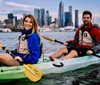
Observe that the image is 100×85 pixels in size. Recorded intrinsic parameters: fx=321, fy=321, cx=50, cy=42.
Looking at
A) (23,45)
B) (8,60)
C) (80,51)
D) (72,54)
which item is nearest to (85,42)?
(80,51)

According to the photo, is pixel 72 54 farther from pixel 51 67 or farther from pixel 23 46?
pixel 23 46

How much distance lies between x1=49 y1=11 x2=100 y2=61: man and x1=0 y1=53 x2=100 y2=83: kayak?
28 centimetres

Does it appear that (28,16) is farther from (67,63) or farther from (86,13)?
(86,13)

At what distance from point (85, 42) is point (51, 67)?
6.55ft

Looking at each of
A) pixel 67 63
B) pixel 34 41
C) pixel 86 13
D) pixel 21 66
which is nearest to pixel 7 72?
pixel 21 66

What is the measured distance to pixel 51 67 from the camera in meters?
8.27

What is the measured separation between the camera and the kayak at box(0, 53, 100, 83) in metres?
7.30

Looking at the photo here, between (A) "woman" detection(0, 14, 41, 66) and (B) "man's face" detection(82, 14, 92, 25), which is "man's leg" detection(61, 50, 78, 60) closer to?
(B) "man's face" detection(82, 14, 92, 25)

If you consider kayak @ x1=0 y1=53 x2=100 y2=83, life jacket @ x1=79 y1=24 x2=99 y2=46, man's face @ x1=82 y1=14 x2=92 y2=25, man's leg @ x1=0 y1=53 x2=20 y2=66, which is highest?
man's face @ x1=82 y1=14 x2=92 y2=25

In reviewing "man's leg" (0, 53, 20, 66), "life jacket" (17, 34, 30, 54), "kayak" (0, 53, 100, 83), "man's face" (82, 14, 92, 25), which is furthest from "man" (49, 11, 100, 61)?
"man's leg" (0, 53, 20, 66)

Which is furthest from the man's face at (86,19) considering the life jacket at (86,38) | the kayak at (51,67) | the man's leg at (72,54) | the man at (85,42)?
the kayak at (51,67)

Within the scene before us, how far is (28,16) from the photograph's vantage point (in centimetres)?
738

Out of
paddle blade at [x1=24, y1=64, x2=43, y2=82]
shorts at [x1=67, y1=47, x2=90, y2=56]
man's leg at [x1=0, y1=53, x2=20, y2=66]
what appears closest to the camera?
paddle blade at [x1=24, y1=64, x2=43, y2=82]

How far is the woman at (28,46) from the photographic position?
24.2ft
